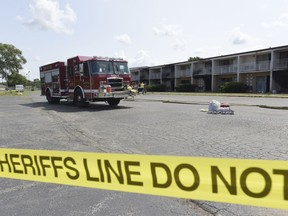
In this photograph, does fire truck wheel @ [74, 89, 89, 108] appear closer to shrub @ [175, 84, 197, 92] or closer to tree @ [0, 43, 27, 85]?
shrub @ [175, 84, 197, 92]

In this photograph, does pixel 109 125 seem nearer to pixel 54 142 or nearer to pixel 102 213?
pixel 54 142

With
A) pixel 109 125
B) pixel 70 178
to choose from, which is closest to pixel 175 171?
pixel 70 178

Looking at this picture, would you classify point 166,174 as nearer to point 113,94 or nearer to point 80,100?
point 113,94

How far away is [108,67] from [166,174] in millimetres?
13130

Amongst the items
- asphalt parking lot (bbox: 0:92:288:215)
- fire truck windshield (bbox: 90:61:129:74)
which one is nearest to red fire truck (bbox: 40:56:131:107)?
fire truck windshield (bbox: 90:61:129:74)

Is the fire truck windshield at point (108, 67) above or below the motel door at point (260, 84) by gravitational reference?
above

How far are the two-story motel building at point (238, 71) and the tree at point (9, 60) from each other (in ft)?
216

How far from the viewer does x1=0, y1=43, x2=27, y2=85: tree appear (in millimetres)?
96688

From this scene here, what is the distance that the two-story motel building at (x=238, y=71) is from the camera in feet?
115

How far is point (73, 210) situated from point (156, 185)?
1371 mm

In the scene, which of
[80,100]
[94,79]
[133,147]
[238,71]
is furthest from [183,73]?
[133,147]

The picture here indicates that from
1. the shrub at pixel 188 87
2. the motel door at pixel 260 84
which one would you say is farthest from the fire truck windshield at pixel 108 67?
the shrub at pixel 188 87

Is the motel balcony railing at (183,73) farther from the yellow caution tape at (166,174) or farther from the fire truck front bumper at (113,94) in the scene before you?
the yellow caution tape at (166,174)

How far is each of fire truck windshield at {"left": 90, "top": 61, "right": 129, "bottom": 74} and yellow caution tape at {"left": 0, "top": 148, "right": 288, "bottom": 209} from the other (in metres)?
11.8
